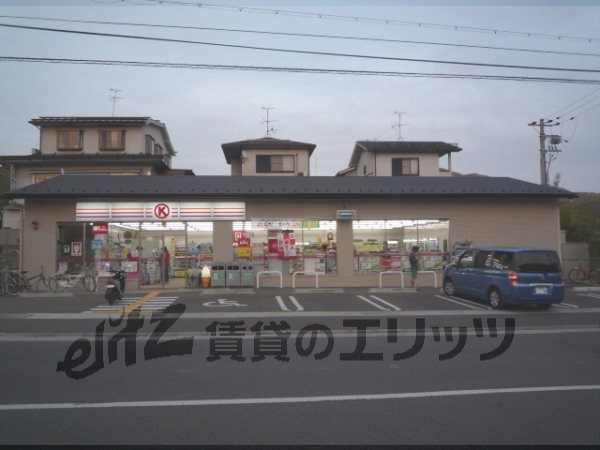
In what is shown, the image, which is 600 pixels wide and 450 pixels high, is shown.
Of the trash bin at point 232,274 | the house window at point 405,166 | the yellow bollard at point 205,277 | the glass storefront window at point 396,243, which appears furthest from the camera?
the house window at point 405,166

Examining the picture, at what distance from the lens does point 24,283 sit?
62.6 feet

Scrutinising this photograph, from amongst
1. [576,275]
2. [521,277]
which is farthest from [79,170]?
[576,275]

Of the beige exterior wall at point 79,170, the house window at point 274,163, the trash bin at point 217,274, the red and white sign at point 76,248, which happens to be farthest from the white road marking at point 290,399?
the beige exterior wall at point 79,170

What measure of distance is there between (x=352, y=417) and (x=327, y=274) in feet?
49.4

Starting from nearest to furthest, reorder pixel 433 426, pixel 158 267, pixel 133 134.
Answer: pixel 433 426
pixel 158 267
pixel 133 134

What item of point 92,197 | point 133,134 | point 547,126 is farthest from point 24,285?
point 547,126

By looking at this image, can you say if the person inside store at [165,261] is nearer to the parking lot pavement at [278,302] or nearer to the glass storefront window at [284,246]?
the parking lot pavement at [278,302]

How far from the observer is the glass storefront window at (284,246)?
68.0ft

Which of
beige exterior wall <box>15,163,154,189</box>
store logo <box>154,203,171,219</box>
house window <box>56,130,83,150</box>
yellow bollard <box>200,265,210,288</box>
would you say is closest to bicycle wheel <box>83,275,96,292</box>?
store logo <box>154,203,171,219</box>

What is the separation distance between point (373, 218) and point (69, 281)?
1218 cm

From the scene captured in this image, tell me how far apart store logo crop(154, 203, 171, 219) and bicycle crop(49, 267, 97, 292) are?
11.3 ft

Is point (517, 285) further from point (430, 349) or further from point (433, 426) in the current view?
point (433, 426)

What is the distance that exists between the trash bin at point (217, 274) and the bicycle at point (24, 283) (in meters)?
6.18

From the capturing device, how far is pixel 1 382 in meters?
7.33
